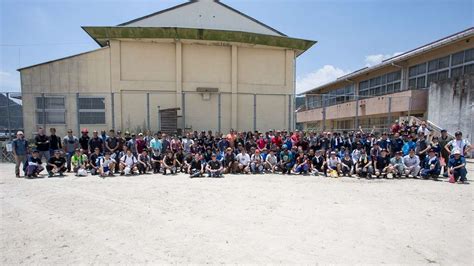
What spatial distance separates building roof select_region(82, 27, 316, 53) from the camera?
562 inches

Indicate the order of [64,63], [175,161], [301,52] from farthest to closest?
[301,52] < [64,63] < [175,161]

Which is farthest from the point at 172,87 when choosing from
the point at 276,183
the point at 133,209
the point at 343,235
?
the point at 343,235

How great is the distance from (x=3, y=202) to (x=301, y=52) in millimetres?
17136

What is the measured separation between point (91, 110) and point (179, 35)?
6.67 metres

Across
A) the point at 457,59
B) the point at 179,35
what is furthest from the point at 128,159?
the point at 457,59

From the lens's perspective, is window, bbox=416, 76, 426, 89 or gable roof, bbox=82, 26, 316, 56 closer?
gable roof, bbox=82, 26, 316, 56

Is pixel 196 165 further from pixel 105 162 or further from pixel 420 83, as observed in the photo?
pixel 420 83

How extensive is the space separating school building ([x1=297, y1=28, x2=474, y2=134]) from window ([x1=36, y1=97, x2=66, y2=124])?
14.0 metres

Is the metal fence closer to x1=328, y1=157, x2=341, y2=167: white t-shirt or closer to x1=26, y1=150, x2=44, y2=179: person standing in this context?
x1=26, y1=150, x2=44, y2=179: person standing

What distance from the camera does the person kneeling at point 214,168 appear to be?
9.45m

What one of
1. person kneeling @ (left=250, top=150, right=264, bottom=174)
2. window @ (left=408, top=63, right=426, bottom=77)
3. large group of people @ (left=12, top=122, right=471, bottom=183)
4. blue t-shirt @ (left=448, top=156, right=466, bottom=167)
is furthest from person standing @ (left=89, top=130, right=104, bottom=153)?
window @ (left=408, top=63, right=426, bottom=77)

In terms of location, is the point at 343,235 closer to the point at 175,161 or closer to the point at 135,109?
the point at 175,161

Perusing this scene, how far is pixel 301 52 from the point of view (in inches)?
691

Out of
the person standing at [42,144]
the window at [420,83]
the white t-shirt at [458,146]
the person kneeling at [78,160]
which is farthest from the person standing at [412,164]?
the person standing at [42,144]
